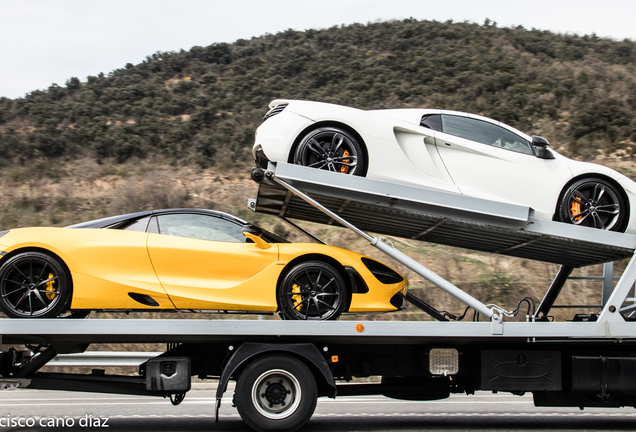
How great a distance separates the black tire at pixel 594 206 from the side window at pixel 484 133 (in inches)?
24.6

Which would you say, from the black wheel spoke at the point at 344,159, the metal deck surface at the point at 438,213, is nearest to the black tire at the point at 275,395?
the metal deck surface at the point at 438,213

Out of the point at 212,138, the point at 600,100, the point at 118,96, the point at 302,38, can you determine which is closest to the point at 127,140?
the point at 212,138

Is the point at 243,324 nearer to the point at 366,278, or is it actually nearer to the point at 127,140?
the point at 366,278

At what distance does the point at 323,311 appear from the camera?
511cm

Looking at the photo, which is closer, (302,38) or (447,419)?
(447,419)

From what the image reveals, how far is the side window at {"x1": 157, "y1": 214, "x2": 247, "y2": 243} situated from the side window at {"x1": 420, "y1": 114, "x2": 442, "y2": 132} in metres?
2.13

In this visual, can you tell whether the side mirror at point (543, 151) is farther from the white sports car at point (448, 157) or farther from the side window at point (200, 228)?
the side window at point (200, 228)

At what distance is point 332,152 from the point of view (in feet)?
17.5

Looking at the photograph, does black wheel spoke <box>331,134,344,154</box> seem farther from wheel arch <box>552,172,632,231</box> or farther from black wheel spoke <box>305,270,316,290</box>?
wheel arch <box>552,172,632,231</box>

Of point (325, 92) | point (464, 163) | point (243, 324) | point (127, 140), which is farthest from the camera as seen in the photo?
point (325, 92)

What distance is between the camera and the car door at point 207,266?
4891mm

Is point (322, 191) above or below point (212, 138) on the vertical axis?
below

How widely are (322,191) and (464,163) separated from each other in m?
1.48

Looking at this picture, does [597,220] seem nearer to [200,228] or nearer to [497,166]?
[497,166]
